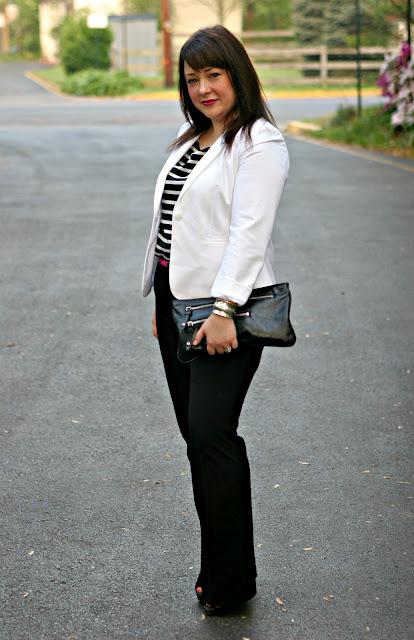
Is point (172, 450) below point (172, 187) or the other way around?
below

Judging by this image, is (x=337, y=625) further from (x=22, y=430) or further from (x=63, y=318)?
(x=63, y=318)

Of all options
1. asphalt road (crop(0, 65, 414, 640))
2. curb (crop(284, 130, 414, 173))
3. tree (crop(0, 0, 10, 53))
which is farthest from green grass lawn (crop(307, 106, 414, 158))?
tree (crop(0, 0, 10, 53))

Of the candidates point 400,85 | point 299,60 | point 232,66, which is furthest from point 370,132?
point 299,60

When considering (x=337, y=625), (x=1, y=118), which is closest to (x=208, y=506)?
(x=337, y=625)

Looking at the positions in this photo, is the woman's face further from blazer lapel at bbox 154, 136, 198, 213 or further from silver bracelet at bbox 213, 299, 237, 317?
silver bracelet at bbox 213, 299, 237, 317

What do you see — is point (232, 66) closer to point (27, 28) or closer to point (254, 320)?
point (254, 320)

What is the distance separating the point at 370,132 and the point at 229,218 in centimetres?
1708

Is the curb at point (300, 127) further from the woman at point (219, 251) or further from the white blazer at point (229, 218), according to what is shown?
the white blazer at point (229, 218)

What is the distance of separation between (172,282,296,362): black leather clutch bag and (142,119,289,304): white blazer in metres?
0.04

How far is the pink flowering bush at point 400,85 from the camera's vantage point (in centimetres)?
1839

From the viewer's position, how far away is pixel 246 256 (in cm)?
337

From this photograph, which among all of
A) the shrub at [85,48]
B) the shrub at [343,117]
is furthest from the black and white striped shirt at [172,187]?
the shrub at [85,48]

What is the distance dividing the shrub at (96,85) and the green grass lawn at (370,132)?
15363 mm

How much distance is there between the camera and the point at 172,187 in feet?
11.8
